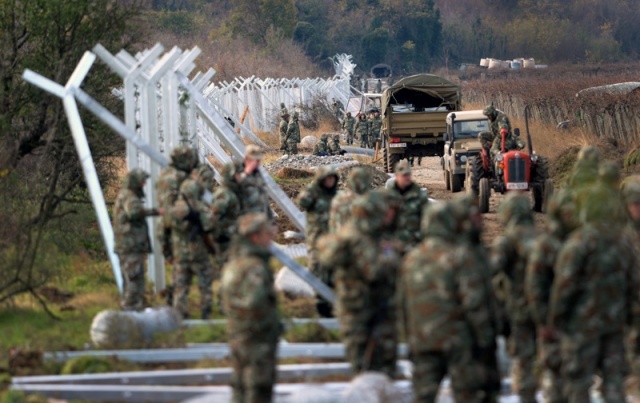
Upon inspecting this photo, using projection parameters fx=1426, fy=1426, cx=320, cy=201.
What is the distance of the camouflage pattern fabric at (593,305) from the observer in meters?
9.50

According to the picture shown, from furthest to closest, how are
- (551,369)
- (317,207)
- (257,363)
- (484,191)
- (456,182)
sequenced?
1. (456,182)
2. (484,191)
3. (317,207)
4. (551,369)
5. (257,363)

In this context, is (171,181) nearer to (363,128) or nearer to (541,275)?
(541,275)

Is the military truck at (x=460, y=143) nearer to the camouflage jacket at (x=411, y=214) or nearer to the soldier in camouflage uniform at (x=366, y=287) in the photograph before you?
the camouflage jacket at (x=411, y=214)

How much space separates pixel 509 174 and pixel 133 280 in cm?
1061

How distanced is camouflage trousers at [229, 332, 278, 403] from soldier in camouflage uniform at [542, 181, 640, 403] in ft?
6.37

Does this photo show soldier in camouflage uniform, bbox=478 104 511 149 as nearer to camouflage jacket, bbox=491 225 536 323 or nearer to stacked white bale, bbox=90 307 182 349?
stacked white bale, bbox=90 307 182 349

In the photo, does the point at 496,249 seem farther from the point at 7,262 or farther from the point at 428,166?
the point at 428,166

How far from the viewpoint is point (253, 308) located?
9.63 m

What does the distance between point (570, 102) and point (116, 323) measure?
96.8 feet

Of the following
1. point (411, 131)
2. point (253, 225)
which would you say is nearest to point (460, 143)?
point (411, 131)

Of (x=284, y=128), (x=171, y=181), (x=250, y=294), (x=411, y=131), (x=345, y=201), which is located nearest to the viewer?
(x=250, y=294)

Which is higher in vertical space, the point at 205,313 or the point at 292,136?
the point at 292,136

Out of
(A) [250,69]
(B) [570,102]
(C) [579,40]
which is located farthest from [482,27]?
(B) [570,102]

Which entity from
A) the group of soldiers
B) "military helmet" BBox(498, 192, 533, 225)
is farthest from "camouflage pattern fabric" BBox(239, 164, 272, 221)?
the group of soldiers
